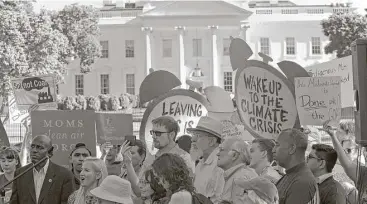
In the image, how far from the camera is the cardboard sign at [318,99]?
732 cm

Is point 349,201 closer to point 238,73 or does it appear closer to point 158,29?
point 238,73

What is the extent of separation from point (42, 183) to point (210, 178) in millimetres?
1510

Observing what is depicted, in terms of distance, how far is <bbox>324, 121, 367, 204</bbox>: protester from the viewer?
5110mm

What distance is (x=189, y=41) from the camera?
210 feet

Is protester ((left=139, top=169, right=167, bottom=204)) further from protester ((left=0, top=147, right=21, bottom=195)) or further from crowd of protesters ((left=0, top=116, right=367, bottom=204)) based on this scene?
protester ((left=0, top=147, right=21, bottom=195))

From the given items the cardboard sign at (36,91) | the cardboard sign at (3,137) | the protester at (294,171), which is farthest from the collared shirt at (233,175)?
the cardboard sign at (36,91)

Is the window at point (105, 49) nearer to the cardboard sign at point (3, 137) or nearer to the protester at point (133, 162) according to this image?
the cardboard sign at point (3, 137)

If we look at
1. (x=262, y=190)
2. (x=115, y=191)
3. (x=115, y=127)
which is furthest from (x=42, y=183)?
Answer: (x=262, y=190)

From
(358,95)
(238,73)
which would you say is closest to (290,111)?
(238,73)

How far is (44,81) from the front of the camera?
10352mm

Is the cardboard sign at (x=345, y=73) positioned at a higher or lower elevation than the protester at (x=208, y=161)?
higher

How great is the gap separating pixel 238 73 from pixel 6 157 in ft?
7.73

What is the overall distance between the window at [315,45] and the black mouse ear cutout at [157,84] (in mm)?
55795

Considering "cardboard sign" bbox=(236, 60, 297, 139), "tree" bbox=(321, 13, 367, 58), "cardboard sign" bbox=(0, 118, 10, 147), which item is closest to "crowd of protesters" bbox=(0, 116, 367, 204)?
"cardboard sign" bbox=(236, 60, 297, 139)
